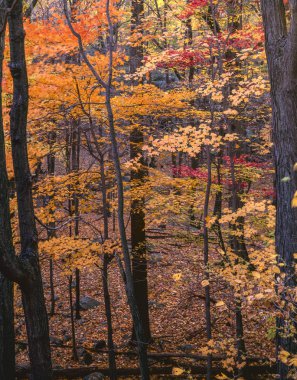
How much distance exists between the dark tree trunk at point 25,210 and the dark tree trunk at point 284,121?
3.69m

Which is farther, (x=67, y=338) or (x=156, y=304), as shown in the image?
(x=156, y=304)

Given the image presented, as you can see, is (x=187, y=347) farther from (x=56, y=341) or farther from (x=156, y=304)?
(x=56, y=341)

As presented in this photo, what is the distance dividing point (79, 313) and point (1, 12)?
35.4 feet

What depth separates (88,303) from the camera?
44.5ft

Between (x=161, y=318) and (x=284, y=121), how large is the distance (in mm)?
8836

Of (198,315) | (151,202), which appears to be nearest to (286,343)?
(151,202)

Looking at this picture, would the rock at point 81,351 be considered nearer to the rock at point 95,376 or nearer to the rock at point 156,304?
the rock at point 95,376

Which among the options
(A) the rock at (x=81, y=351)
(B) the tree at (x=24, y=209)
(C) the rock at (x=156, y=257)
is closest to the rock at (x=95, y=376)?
(A) the rock at (x=81, y=351)

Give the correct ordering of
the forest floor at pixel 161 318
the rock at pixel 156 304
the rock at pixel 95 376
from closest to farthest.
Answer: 1. the rock at pixel 95 376
2. the forest floor at pixel 161 318
3. the rock at pixel 156 304

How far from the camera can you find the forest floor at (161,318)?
34.1 feet

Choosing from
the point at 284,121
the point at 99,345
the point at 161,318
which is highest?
the point at 284,121

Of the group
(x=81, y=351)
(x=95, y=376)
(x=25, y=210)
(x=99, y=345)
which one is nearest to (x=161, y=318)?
(x=99, y=345)

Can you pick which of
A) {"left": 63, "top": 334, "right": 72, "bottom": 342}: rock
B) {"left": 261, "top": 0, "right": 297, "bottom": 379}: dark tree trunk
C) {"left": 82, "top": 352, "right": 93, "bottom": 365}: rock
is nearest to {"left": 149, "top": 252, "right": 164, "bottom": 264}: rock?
{"left": 63, "top": 334, "right": 72, "bottom": 342}: rock

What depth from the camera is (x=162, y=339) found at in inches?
437
